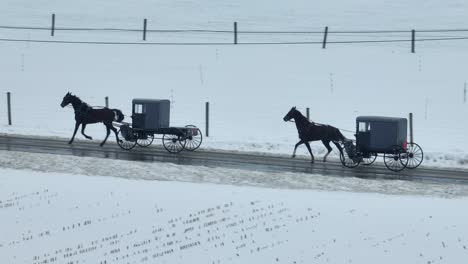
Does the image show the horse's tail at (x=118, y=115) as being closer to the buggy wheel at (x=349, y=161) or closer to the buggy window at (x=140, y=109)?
the buggy window at (x=140, y=109)

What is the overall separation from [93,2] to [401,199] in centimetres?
3703

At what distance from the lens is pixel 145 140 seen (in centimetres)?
3006

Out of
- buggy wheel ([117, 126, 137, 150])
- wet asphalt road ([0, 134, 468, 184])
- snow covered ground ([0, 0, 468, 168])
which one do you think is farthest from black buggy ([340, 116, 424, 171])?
buggy wheel ([117, 126, 137, 150])

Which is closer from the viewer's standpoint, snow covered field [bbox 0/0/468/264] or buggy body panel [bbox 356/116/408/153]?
snow covered field [bbox 0/0/468/264]

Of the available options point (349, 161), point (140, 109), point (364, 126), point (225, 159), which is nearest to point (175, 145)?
point (140, 109)

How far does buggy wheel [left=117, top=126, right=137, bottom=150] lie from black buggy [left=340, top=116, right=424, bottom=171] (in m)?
6.48

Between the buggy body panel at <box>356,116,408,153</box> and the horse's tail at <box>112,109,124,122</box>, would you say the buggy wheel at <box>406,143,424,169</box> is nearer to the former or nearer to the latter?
the buggy body panel at <box>356,116,408,153</box>

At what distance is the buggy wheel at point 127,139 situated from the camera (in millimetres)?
28781

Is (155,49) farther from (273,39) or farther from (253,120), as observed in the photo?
(253,120)

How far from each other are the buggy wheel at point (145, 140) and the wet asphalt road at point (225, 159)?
0.78 feet

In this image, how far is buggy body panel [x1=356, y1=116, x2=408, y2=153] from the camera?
1036 inches

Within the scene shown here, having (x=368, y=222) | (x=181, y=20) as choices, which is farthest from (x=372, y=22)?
(x=368, y=222)

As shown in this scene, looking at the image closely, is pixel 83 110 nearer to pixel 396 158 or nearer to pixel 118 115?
pixel 118 115

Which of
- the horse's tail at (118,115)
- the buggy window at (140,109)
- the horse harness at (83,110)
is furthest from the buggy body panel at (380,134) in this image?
the horse harness at (83,110)
